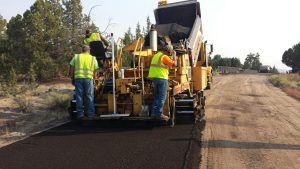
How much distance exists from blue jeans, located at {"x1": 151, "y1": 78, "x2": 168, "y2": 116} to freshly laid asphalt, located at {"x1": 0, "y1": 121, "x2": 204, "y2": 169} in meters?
0.44

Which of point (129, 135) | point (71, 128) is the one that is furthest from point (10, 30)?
point (129, 135)

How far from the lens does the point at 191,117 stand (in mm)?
8062

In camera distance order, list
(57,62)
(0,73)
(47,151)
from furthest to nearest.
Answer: (57,62)
(0,73)
(47,151)

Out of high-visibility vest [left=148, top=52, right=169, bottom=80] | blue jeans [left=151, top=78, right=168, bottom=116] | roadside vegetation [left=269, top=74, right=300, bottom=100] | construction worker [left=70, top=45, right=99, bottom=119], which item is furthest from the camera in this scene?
A: roadside vegetation [left=269, top=74, right=300, bottom=100]

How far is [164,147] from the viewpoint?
5.68 metres

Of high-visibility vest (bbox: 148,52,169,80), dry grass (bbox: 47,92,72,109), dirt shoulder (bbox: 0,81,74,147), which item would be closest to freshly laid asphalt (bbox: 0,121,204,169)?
dirt shoulder (bbox: 0,81,74,147)

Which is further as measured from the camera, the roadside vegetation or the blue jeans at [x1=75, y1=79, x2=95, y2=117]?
the roadside vegetation

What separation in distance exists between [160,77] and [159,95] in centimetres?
40

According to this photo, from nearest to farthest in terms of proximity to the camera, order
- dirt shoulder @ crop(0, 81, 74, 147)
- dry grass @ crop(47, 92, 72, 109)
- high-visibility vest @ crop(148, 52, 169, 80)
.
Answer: dirt shoulder @ crop(0, 81, 74, 147), high-visibility vest @ crop(148, 52, 169, 80), dry grass @ crop(47, 92, 72, 109)

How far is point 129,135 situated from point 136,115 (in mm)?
801

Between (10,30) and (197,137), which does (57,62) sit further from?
(197,137)

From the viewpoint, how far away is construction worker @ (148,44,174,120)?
281 inches

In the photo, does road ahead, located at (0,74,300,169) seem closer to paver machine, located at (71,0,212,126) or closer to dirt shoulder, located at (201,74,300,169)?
dirt shoulder, located at (201,74,300,169)

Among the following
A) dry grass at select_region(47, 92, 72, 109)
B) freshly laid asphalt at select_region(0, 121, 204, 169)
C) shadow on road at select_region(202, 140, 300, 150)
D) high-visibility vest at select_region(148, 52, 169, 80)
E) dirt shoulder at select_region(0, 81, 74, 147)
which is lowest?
shadow on road at select_region(202, 140, 300, 150)
